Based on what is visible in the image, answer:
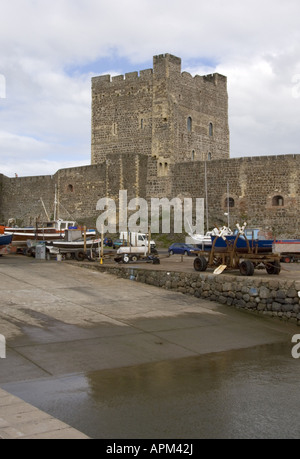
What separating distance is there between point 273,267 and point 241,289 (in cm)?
187

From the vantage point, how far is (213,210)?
1304 inches

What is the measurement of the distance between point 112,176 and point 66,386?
95.4ft

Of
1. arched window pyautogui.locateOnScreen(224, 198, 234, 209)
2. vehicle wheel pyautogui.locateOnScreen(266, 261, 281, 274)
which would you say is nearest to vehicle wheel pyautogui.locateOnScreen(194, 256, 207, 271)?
vehicle wheel pyautogui.locateOnScreen(266, 261, 281, 274)

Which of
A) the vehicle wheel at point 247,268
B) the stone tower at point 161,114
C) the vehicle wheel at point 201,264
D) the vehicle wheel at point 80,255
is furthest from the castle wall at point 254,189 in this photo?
the vehicle wheel at point 247,268

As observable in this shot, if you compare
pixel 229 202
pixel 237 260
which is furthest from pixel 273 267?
pixel 229 202

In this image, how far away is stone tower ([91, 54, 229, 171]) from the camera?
36656 mm

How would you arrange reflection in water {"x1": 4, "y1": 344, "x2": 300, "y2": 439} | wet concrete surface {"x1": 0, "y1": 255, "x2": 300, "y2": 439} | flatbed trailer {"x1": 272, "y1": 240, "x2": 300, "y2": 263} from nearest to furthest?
1. reflection in water {"x1": 4, "y1": 344, "x2": 300, "y2": 439}
2. wet concrete surface {"x1": 0, "y1": 255, "x2": 300, "y2": 439}
3. flatbed trailer {"x1": 272, "y1": 240, "x2": 300, "y2": 263}

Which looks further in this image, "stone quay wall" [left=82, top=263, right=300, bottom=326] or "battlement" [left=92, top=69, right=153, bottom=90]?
"battlement" [left=92, top=69, right=153, bottom=90]

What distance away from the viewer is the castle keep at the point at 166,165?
3120cm

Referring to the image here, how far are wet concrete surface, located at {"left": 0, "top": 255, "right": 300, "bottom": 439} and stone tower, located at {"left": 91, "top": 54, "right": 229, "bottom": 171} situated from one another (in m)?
23.5

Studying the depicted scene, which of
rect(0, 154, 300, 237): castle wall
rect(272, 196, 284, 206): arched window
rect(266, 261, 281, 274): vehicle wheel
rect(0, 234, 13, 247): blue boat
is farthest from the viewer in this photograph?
rect(272, 196, 284, 206): arched window

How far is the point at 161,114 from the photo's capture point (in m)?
36.8

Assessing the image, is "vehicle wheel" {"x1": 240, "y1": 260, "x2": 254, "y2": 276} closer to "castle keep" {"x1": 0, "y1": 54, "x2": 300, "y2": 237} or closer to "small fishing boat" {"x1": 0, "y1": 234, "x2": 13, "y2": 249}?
"small fishing boat" {"x1": 0, "y1": 234, "x2": 13, "y2": 249}

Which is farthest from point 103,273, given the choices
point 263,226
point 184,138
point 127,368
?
point 184,138
